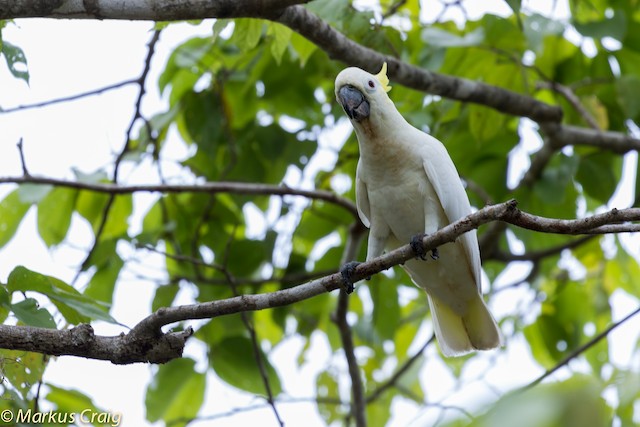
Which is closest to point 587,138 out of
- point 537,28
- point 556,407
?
point 537,28

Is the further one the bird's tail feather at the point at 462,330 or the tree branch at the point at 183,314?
the bird's tail feather at the point at 462,330

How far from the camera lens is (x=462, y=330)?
3.85 meters

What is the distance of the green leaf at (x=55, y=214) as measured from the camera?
4.10m

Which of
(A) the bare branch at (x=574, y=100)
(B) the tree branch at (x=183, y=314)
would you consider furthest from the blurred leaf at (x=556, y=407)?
(A) the bare branch at (x=574, y=100)

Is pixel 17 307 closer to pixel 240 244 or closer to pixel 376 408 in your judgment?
pixel 240 244

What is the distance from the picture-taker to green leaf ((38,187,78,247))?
4098 mm

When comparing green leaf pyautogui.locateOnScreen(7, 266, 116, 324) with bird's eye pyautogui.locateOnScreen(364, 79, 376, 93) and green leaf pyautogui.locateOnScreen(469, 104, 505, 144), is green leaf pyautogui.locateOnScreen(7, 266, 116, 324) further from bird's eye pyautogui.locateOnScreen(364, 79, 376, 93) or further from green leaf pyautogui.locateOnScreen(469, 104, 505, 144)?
green leaf pyautogui.locateOnScreen(469, 104, 505, 144)

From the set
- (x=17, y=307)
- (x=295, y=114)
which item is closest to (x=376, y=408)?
(x=295, y=114)

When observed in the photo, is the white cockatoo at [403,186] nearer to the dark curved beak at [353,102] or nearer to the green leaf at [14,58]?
the dark curved beak at [353,102]

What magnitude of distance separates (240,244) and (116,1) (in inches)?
78.2

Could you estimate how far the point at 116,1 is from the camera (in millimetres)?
2607

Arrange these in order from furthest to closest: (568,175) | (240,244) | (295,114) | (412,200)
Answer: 1. (295,114)
2. (240,244)
3. (568,175)
4. (412,200)

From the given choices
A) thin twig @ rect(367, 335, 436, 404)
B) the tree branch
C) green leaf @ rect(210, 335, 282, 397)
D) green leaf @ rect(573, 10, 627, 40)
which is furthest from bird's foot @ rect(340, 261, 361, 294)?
green leaf @ rect(573, 10, 627, 40)

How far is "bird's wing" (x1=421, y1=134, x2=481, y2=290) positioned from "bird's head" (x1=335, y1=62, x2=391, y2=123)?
11.4 inches
